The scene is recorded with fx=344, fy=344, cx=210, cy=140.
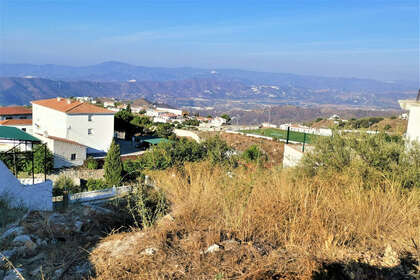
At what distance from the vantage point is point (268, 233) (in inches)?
129

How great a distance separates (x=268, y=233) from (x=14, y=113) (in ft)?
119

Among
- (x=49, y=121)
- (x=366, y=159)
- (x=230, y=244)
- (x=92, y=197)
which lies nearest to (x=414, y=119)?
(x=366, y=159)

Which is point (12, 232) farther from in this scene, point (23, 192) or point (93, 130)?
point (93, 130)

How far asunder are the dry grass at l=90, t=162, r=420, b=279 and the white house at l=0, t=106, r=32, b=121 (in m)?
34.3

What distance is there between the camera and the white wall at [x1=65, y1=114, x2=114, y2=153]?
1032 inches

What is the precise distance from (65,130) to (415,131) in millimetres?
24345

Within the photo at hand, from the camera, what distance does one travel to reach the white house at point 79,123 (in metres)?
26.1

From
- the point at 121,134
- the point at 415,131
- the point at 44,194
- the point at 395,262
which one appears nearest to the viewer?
the point at 395,262

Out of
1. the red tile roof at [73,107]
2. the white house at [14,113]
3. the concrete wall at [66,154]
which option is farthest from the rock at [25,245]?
the white house at [14,113]

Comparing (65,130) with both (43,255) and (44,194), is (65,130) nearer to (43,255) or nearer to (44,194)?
(44,194)

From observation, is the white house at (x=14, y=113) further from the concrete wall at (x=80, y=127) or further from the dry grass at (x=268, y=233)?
the dry grass at (x=268, y=233)

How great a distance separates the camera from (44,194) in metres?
7.39

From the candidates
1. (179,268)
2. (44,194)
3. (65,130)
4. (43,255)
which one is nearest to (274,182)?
(179,268)

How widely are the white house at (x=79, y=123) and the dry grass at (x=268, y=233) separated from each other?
24.0 m
